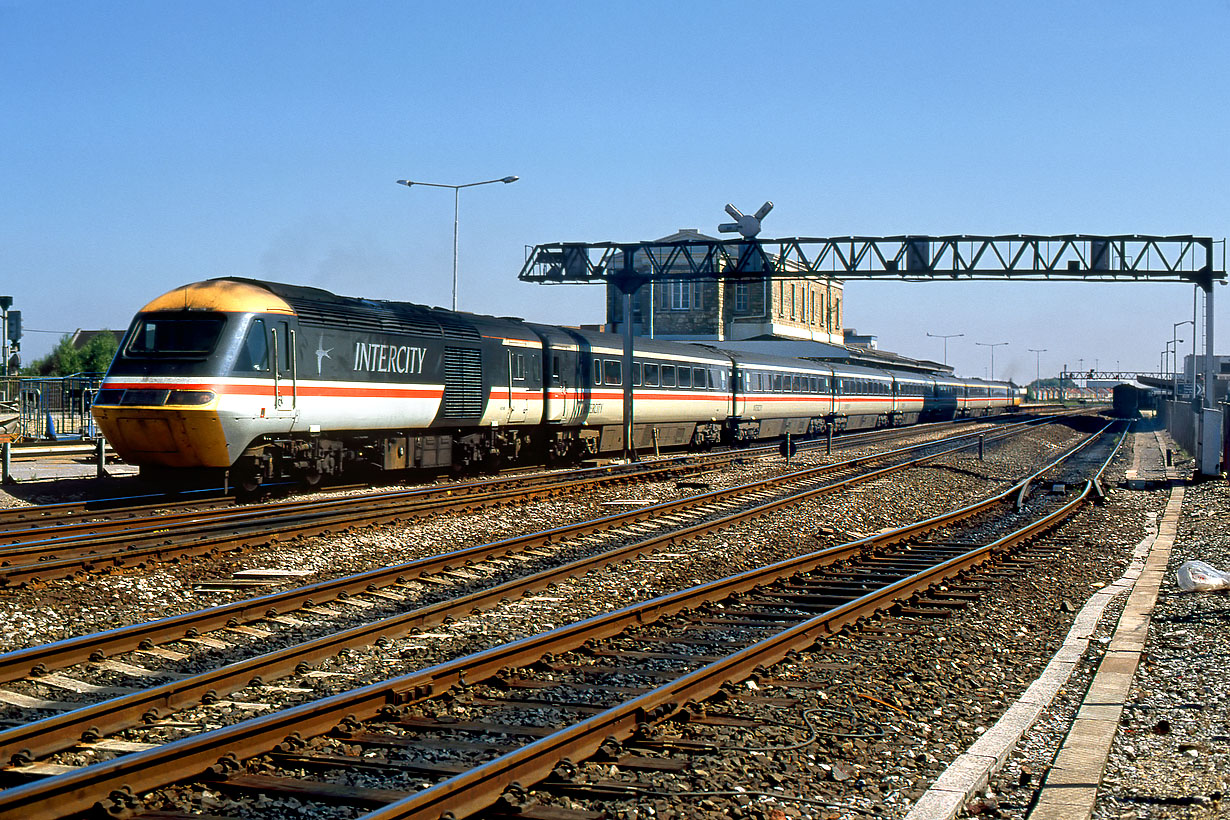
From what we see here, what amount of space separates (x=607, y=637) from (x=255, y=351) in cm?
1031

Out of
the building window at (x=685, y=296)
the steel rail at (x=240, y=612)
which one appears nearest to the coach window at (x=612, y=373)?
the steel rail at (x=240, y=612)

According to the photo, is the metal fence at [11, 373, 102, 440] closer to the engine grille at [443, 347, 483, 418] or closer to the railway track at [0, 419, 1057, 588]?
the engine grille at [443, 347, 483, 418]

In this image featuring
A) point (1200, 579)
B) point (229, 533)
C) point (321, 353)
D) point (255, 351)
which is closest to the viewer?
point (1200, 579)

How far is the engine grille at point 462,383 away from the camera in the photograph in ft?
74.4

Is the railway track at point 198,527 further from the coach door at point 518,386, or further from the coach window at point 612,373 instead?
the coach window at point 612,373

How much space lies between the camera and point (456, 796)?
5.40 m

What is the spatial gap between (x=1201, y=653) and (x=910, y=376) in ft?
181

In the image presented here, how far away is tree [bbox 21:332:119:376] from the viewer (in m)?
82.9

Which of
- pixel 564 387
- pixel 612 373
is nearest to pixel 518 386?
pixel 564 387

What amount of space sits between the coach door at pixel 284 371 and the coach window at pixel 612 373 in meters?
12.0

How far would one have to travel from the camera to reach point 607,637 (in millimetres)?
9469

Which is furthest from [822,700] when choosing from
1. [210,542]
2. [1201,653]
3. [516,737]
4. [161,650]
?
[210,542]

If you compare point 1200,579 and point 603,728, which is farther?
point 1200,579

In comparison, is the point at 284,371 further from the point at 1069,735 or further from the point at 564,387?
the point at 1069,735
